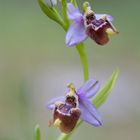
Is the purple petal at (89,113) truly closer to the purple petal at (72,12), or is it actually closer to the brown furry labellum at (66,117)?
the brown furry labellum at (66,117)

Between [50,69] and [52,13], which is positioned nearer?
[52,13]

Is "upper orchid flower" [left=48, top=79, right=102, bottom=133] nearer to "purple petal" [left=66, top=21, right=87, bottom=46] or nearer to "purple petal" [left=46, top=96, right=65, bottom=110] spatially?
"purple petal" [left=46, top=96, right=65, bottom=110]

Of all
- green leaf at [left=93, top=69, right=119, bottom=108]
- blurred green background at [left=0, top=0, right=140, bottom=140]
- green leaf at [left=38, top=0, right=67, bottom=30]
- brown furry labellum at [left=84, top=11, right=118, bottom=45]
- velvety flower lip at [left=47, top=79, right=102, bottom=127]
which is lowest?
blurred green background at [left=0, top=0, right=140, bottom=140]

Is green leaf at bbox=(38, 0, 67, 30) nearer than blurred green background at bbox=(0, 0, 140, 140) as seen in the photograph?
Yes

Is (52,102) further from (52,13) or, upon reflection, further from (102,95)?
(52,13)

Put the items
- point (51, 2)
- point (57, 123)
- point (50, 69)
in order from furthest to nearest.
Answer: point (50, 69) → point (51, 2) → point (57, 123)

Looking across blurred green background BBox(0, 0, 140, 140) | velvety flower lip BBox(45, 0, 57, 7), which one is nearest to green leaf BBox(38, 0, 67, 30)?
velvety flower lip BBox(45, 0, 57, 7)

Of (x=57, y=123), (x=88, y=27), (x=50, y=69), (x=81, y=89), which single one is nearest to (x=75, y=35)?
(x=88, y=27)
